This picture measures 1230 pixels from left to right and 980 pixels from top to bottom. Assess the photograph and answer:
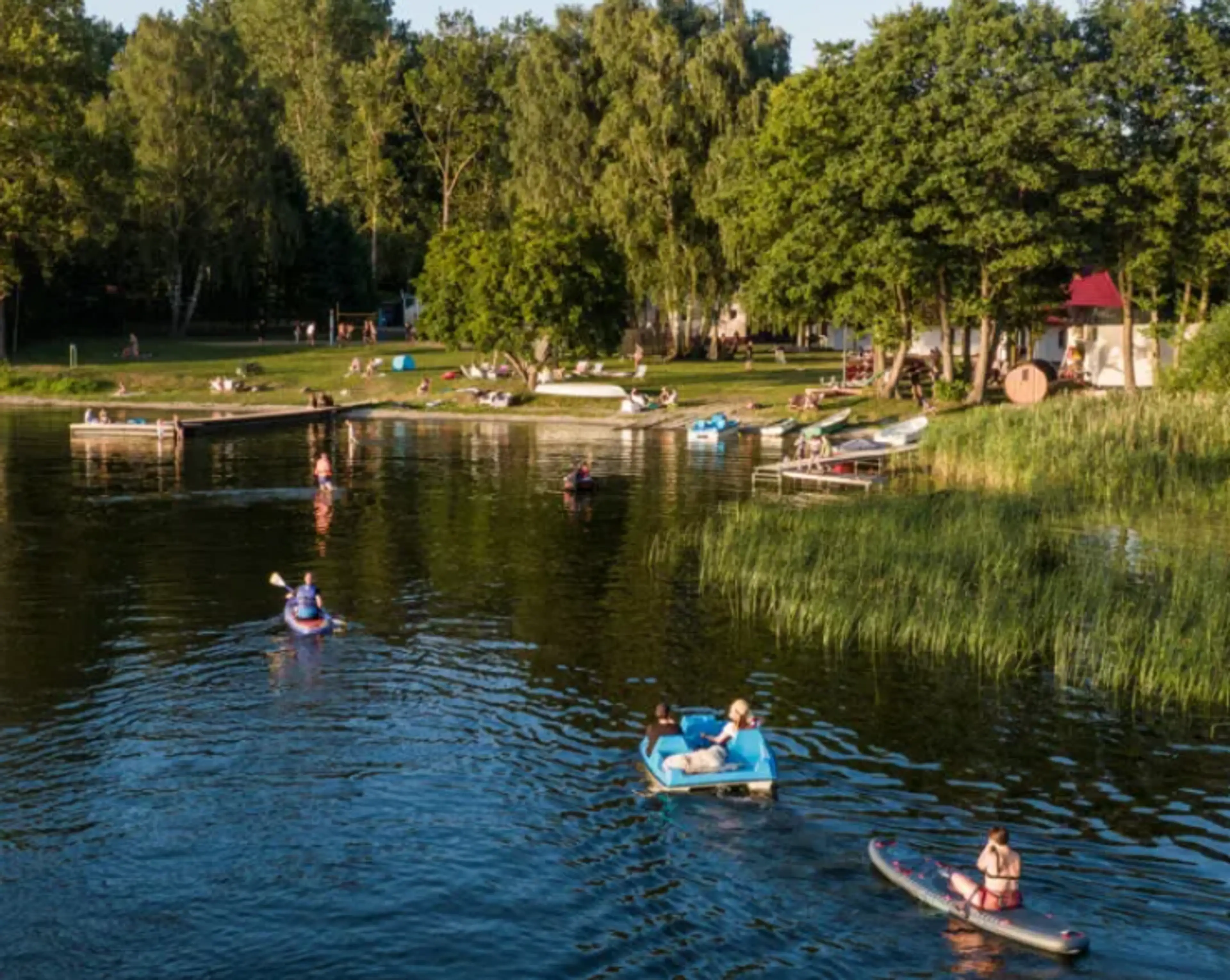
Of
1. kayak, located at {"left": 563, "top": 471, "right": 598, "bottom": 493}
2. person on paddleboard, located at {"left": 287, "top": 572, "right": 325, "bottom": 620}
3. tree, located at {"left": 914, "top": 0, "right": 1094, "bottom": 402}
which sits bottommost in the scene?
person on paddleboard, located at {"left": 287, "top": 572, "right": 325, "bottom": 620}

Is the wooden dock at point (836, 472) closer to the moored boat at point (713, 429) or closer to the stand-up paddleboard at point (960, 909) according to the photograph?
the moored boat at point (713, 429)

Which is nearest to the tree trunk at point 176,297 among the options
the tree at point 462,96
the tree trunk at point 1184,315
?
the tree at point 462,96

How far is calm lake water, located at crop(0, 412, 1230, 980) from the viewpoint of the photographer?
1773 cm

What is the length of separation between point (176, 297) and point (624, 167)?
43.8 metres

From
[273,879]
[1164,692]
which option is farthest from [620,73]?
[273,879]

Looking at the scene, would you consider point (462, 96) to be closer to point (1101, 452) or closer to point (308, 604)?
point (1101, 452)

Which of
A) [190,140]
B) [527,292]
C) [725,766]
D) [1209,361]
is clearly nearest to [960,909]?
[725,766]

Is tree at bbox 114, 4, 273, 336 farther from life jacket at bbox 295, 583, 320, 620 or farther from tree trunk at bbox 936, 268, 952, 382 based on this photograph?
life jacket at bbox 295, 583, 320, 620

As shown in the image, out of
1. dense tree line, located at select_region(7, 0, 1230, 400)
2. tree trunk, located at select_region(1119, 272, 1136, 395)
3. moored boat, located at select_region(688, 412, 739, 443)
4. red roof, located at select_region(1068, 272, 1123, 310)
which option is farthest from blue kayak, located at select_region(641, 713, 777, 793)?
red roof, located at select_region(1068, 272, 1123, 310)

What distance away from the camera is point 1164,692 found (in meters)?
27.0

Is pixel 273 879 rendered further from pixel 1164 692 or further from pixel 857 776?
pixel 1164 692

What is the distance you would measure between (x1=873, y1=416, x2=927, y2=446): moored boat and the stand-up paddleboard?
146ft

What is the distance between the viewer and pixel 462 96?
122 meters

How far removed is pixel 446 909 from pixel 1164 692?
52.0 feet
